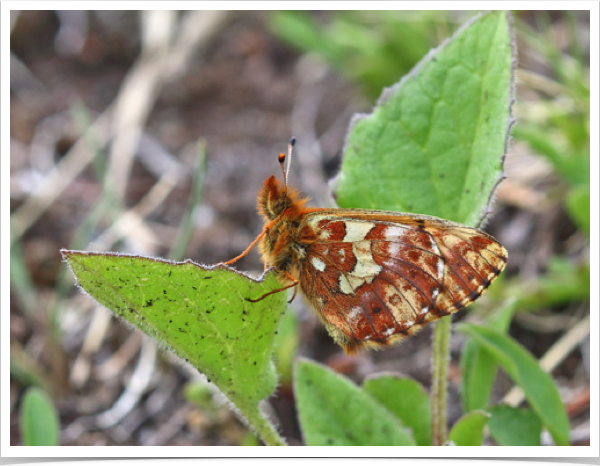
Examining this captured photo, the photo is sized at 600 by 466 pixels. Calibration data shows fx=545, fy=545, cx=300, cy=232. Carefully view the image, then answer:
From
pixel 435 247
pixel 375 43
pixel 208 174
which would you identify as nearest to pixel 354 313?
pixel 435 247

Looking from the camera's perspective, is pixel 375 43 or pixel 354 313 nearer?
pixel 354 313

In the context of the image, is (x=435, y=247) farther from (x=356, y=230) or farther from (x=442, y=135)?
(x=442, y=135)

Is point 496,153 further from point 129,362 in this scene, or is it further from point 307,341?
point 129,362

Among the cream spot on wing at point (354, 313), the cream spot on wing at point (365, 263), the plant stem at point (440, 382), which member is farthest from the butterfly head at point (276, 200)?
the plant stem at point (440, 382)

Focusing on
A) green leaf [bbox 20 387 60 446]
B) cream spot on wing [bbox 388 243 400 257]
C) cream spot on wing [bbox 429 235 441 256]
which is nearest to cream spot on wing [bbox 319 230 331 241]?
cream spot on wing [bbox 388 243 400 257]

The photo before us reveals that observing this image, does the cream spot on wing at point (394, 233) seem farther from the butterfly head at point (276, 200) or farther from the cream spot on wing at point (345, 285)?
the butterfly head at point (276, 200)

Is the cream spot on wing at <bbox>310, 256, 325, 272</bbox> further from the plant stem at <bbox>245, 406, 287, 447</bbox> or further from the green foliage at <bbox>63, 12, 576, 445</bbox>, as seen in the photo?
the plant stem at <bbox>245, 406, 287, 447</bbox>
